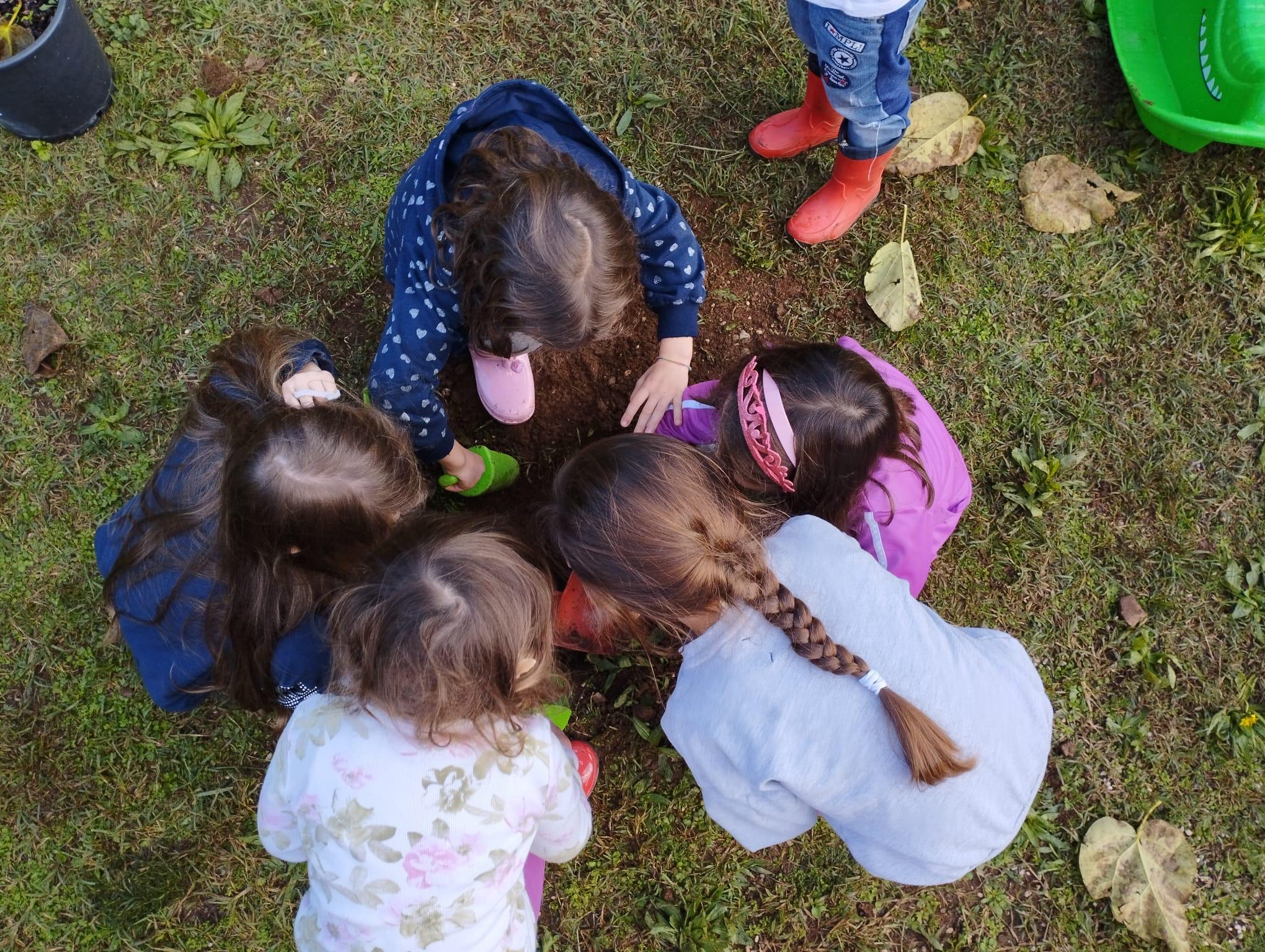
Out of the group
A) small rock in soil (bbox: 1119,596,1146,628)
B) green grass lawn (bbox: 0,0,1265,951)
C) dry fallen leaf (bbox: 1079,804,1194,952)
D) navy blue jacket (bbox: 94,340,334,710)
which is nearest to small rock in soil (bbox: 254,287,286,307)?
green grass lawn (bbox: 0,0,1265,951)

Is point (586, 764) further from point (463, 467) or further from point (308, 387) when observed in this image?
point (308, 387)

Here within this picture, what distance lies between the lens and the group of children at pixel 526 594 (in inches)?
61.4

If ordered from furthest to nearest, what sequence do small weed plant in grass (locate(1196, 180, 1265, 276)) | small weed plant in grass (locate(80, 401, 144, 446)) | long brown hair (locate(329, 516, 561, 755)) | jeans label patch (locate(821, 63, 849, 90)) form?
small weed plant in grass (locate(1196, 180, 1265, 276)) < small weed plant in grass (locate(80, 401, 144, 446)) < jeans label patch (locate(821, 63, 849, 90)) < long brown hair (locate(329, 516, 561, 755))

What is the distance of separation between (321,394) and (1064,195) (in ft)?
8.08

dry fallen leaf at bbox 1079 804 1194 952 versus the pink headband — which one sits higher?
the pink headband

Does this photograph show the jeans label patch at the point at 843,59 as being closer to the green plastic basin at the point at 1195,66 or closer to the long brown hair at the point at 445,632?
the green plastic basin at the point at 1195,66

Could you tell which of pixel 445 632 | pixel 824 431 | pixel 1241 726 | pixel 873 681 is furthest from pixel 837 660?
pixel 1241 726

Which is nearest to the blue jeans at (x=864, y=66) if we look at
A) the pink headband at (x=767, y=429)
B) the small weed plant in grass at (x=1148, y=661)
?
the pink headband at (x=767, y=429)

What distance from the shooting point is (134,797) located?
2314 mm

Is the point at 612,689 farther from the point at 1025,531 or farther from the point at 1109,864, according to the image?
the point at 1109,864

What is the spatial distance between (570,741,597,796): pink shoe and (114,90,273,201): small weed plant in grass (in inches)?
81.1

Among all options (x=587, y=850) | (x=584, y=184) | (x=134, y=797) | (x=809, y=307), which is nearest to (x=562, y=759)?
(x=587, y=850)

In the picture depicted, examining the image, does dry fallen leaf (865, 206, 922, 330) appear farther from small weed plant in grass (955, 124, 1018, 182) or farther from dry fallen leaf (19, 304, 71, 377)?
dry fallen leaf (19, 304, 71, 377)

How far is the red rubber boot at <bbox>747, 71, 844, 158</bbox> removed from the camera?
98.3 inches
